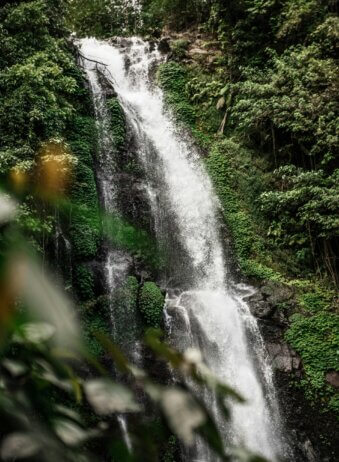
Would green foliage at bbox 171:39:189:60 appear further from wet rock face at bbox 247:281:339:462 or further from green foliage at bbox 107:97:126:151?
wet rock face at bbox 247:281:339:462

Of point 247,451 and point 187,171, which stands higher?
point 187,171

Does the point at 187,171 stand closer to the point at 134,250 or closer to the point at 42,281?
the point at 134,250

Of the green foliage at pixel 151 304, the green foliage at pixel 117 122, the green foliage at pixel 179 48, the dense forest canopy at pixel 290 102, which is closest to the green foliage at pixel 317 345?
the dense forest canopy at pixel 290 102

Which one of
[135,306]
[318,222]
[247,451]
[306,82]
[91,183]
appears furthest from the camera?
[306,82]

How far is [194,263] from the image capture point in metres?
10.8

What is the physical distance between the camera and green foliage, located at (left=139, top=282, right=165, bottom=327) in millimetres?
8625

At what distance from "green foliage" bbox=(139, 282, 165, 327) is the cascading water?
0.32m

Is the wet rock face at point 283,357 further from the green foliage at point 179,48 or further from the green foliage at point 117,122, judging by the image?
the green foliage at point 179,48

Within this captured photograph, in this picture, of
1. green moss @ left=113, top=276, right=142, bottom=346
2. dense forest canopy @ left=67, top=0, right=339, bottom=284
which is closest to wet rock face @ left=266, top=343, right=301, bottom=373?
dense forest canopy @ left=67, top=0, right=339, bottom=284

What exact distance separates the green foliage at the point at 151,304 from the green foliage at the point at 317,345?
3.05m

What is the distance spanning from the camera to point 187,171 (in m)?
12.6

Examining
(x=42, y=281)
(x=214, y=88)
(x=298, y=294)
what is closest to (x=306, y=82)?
(x=214, y=88)

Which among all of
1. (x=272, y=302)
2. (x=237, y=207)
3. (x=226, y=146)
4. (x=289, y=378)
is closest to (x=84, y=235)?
(x=272, y=302)

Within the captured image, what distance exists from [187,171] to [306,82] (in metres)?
4.39
